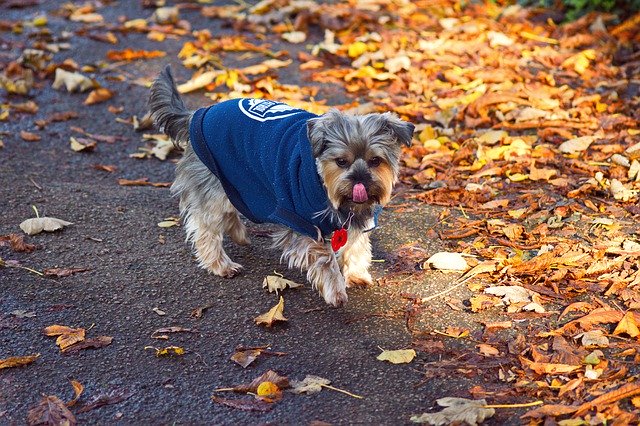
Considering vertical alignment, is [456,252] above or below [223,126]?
below

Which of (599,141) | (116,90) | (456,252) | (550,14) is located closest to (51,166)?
(116,90)

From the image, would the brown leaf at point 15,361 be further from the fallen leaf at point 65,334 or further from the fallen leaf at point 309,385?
the fallen leaf at point 309,385

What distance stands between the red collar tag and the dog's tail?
1.46 metres

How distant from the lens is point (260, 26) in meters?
11.4

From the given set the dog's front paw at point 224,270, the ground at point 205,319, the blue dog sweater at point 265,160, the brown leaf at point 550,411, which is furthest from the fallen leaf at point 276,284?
the brown leaf at point 550,411

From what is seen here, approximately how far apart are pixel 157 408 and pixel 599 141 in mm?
4871

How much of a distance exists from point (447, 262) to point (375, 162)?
100 centimetres

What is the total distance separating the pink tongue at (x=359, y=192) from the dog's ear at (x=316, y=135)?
0.31 meters

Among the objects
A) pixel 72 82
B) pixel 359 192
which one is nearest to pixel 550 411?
pixel 359 192

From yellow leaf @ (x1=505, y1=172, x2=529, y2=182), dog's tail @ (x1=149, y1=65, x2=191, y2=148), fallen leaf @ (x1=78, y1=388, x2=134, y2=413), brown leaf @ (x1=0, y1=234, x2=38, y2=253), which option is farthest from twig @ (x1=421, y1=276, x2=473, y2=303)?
brown leaf @ (x1=0, y1=234, x2=38, y2=253)

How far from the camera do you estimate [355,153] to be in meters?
5.30

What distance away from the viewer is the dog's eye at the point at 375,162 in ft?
17.5

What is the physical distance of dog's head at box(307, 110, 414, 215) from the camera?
5.25m

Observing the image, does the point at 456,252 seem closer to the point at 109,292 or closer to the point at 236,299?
the point at 236,299
